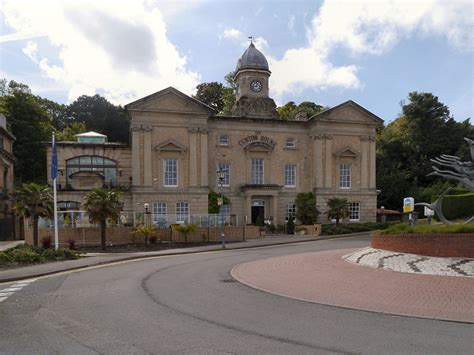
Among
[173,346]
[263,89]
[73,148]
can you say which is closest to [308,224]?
[263,89]

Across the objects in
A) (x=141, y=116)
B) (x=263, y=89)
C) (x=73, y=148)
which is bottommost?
(x=73, y=148)

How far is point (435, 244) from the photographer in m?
16.4

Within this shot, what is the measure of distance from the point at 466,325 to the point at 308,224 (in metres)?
33.8

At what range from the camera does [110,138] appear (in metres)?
72.1

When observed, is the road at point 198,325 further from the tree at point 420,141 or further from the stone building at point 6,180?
the tree at point 420,141

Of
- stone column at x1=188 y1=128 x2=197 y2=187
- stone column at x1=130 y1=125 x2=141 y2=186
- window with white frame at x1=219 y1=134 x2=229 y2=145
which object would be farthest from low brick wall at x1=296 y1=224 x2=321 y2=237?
stone column at x1=130 y1=125 x2=141 y2=186

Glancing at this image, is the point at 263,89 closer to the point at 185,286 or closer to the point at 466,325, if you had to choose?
the point at 185,286

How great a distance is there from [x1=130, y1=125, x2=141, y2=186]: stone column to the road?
2646cm

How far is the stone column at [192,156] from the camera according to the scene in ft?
134

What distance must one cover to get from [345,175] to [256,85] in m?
13.5

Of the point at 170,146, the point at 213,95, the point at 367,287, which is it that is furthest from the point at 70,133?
the point at 367,287

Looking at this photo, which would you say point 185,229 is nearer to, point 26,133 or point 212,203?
Result: point 212,203

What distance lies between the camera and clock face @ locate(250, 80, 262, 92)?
4741 centimetres

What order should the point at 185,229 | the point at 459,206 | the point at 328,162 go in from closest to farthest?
1. the point at 185,229
2. the point at 459,206
3. the point at 328,162
